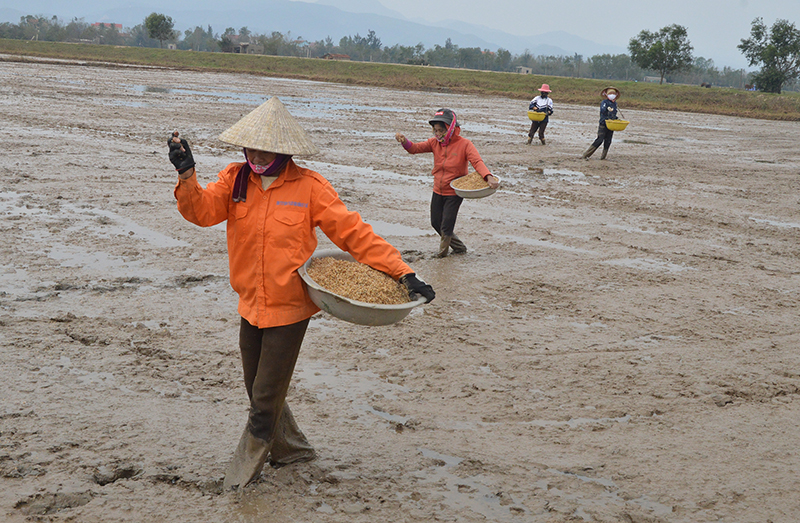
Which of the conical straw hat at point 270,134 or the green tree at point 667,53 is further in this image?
the green tree at point 667,53

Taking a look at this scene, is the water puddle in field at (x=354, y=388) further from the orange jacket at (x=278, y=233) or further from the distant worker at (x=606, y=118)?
the distant worker at (x=606, y=118)

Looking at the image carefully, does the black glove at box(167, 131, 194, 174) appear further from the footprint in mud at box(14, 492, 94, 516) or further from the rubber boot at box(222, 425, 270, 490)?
the footprint in mud at box(14, 492, 94, 516)

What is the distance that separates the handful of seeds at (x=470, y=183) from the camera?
25.9ft

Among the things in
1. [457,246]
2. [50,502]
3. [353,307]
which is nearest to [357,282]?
[353,307]

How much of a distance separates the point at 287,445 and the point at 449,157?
4.86 m

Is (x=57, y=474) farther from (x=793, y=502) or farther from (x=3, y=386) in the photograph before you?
(x=793, y=502)

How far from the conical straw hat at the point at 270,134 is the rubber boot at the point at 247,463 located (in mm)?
1471

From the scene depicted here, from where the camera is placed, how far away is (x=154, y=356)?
508 centimetres

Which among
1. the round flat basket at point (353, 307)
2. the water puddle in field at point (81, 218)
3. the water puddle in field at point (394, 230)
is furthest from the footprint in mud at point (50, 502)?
the water puddle in field at point (394, 230)

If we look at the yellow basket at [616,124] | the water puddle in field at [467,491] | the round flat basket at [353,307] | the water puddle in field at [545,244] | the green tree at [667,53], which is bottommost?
the water puddle in field at [467,491]

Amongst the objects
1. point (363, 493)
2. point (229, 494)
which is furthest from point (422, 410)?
point (229, 494)

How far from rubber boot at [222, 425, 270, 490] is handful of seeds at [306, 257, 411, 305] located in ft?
2.93

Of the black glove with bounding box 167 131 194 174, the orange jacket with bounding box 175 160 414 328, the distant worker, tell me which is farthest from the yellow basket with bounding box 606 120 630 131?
the black glove with bounding box 167 131 194 174

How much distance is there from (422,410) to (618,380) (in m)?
1.60
